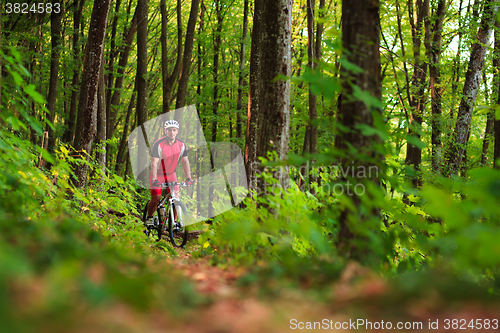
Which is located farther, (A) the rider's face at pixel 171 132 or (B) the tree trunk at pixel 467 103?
(B) the tree trunk at pixel 467 103

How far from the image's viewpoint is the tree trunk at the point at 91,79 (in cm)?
735

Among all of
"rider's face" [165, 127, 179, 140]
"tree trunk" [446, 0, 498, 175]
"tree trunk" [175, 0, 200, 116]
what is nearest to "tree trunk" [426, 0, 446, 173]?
"tree trunk" [446, 0, 498, 175]

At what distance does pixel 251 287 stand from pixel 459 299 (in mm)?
1177

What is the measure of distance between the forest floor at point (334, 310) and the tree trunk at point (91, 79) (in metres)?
6.37

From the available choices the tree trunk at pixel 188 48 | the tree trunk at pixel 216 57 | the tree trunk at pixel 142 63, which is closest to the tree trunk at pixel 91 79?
the tree trunk at pixel 142 63

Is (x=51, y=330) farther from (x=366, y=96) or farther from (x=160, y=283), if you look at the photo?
(x=366, y=96)

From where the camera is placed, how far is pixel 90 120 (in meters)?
7.46

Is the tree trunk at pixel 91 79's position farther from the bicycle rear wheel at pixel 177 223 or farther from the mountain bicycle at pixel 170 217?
the bicycle rear wheel at pixel 177 223

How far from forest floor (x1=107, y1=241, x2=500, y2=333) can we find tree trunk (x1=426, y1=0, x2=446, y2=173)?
10.5 metres

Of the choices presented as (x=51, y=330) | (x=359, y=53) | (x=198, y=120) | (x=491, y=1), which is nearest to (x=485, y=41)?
(x=491, y=1)

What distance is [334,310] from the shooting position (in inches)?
71.4

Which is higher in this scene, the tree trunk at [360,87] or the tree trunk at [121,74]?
the tree trunk at [121,74]

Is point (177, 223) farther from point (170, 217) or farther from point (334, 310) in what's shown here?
point (334, 310)

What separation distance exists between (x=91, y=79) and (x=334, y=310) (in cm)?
731
